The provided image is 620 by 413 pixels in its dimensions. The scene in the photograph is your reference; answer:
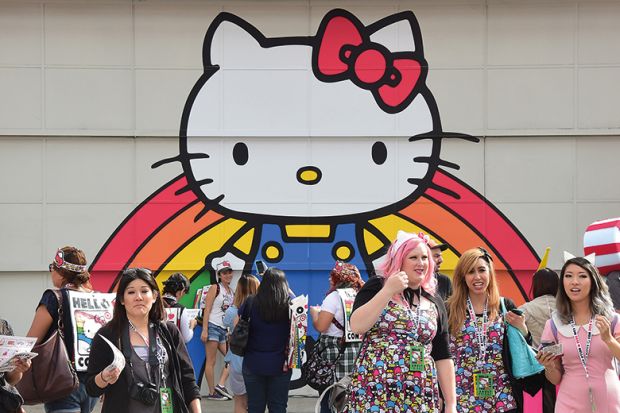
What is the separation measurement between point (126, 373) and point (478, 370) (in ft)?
8.20

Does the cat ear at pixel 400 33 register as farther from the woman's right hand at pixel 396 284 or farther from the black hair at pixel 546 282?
the woman's right hand at pixel 396 284

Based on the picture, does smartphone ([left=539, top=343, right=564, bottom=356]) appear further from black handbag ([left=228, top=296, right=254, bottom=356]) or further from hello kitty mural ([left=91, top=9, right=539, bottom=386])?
hello kitty mural ([left=91, top=9, right=539, bottom=386])

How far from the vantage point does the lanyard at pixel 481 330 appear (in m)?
7.06

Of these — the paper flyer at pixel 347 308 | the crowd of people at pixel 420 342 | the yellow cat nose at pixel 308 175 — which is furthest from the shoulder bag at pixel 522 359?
the yellow cat nose at pixel 308 175

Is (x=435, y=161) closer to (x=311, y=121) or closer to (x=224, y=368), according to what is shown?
(x=311, y=121)

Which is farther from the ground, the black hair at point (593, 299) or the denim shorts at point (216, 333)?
the black hair at point (593, 299)

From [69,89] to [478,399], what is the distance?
8821mm

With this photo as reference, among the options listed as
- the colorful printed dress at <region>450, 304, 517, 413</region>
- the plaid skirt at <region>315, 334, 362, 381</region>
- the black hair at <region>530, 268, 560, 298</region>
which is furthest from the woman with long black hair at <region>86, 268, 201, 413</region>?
the plaid skirt at <region>315, 334, 362, 381</region>

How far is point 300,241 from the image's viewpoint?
13977mm

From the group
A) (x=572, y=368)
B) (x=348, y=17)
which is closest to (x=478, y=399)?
(x=572, y=368)

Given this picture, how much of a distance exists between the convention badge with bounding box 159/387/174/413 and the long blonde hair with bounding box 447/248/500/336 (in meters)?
2.12

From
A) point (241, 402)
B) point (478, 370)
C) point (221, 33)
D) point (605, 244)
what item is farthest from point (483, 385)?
point (221, 33)

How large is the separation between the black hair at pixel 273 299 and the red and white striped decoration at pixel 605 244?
3030mm

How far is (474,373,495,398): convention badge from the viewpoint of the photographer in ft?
23.0
